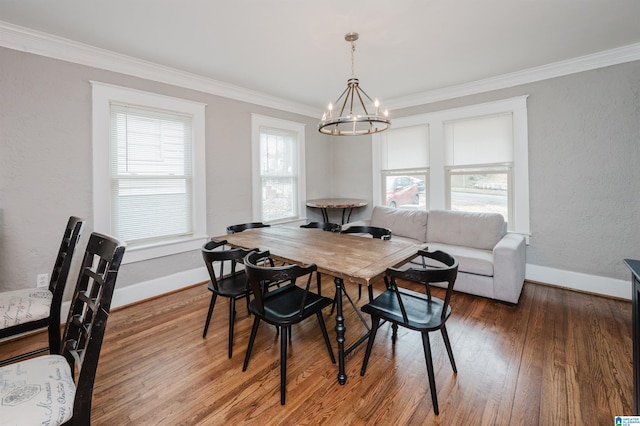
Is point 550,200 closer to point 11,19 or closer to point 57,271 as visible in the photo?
point 57,271

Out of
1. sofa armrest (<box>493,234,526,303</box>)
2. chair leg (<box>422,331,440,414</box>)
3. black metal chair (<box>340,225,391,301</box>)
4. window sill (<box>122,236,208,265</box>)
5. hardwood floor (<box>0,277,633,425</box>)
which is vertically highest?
black metal chair (<box>340,225,391,301</box>)

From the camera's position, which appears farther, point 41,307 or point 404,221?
point 404,221

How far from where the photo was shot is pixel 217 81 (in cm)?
359

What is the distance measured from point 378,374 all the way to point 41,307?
2191mm

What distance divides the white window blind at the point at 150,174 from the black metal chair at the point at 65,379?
6.75 ft

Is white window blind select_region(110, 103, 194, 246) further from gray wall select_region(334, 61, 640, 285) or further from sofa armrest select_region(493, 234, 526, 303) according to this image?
gray wall select_region(334, 61, 640, 285)

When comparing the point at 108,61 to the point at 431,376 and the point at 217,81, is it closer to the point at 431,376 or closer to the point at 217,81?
the point at 217,81

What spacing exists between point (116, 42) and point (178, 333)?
2.72 metres

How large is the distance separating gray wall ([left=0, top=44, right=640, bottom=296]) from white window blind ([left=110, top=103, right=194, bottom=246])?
0.24 m

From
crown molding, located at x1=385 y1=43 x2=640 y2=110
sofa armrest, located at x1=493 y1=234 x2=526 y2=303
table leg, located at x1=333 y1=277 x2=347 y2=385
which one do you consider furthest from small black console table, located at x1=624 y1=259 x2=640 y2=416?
crown molding, located at x1=385 y1=43 x2=640 y2=110

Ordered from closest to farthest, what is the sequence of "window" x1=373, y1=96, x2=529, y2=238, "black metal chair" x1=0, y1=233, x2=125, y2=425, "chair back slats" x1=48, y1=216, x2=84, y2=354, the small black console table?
"black metal chair" x1=0, y1=233, x2=125, y2=425
the small black console table
"chair back slats" x1=48, y1=216, x2=84, y2=354
"window" x1=373, y1=96, x2=529, y2=238

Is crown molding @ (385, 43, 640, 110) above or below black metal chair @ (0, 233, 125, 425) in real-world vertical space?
above

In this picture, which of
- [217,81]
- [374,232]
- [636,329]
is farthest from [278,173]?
[636,329]

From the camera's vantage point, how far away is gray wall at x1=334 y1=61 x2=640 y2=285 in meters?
2.97
